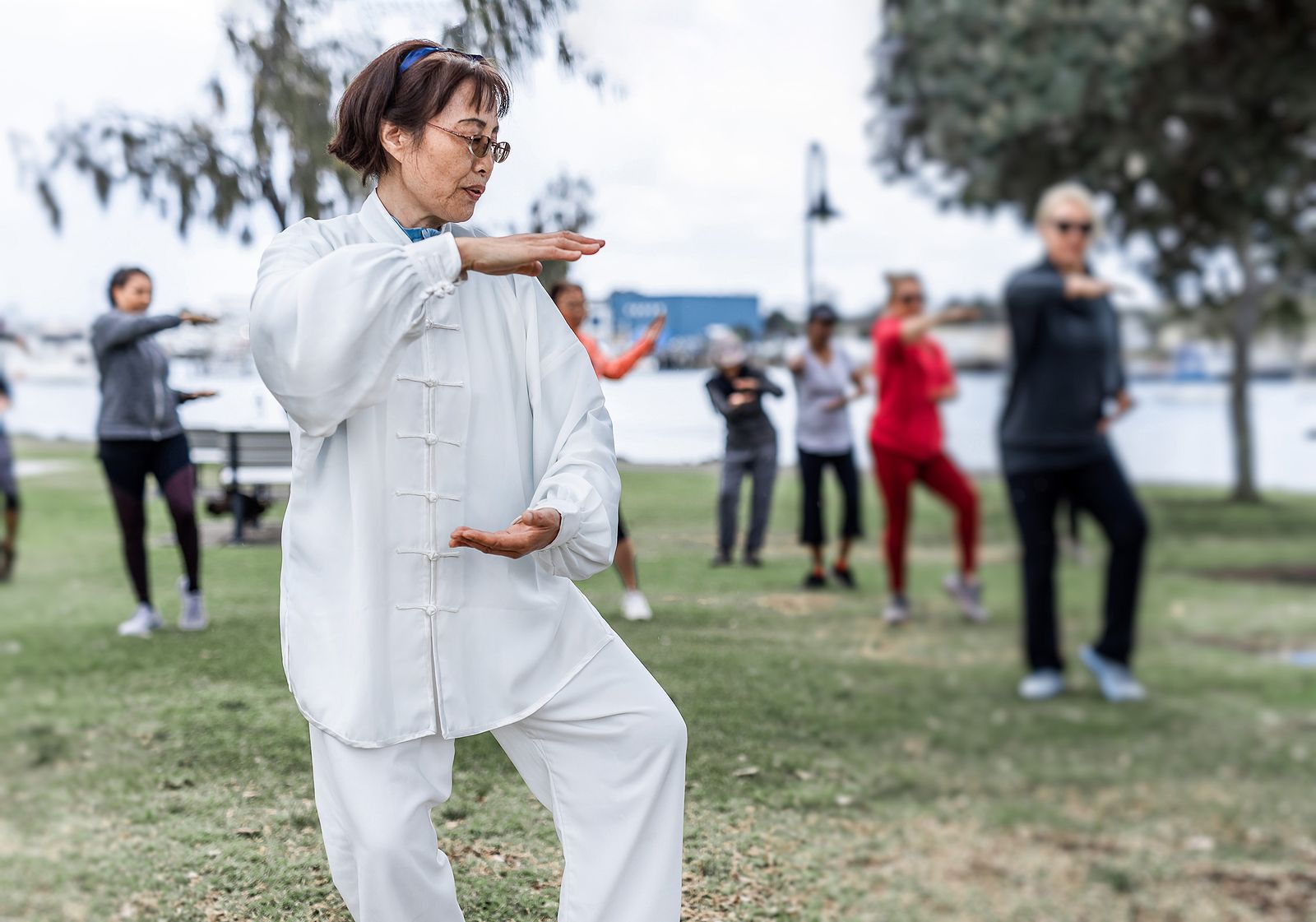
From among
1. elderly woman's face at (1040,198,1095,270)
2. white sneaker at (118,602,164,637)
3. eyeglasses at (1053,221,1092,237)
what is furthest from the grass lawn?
eyeglasses at (1053,221,1092,237)

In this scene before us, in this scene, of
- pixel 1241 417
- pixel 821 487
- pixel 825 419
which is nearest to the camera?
pixel 825 419

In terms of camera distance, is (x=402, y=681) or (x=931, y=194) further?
(x=931, y=194)

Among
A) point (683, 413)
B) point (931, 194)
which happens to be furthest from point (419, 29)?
point (931, 194)

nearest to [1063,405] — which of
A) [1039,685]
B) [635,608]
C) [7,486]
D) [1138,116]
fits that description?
[1039,685]

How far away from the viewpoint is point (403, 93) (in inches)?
56.0

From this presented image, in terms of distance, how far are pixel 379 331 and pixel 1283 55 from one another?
9.17 meters

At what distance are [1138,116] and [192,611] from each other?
722 centimetres

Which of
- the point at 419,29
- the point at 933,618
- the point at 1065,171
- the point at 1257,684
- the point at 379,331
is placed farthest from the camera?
the point at 1065,171

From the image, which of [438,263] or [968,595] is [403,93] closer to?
[438,263]

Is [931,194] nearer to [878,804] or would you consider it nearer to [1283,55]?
[1283,55]

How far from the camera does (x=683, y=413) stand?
4.49 m

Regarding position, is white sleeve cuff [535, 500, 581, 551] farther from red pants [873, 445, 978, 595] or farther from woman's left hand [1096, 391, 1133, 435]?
red pants [873, 445, 978, 595]

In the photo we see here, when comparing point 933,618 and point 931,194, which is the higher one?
point 931,194

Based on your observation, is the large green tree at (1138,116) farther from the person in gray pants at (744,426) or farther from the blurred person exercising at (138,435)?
the blurred person exercising at (138,435)
